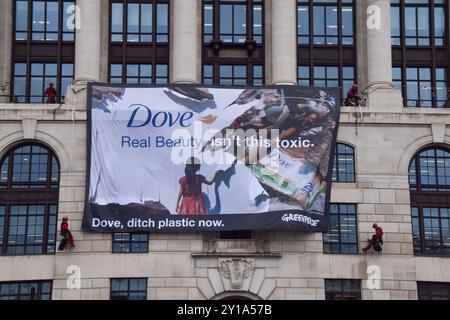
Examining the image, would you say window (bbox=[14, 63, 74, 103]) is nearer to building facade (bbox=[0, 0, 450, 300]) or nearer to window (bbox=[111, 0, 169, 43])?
building facade (bbox=[0, 0, 450, 300])

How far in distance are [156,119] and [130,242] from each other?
25.7 feet

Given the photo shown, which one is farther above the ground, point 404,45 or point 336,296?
point 404,45

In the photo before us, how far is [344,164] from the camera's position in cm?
7038

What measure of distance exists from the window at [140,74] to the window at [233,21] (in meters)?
3.77

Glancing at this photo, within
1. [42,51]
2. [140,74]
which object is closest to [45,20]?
[42,51]

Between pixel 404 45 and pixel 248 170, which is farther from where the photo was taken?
pixel 404 45

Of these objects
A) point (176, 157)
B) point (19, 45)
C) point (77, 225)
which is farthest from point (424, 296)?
point (19, 45)

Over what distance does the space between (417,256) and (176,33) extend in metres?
21.2

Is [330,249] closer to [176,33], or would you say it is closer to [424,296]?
[424,296]

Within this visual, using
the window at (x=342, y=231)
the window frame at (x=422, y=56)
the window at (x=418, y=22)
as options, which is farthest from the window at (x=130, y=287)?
the window at (x=418, y=22)

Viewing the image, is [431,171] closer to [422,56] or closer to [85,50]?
[422,56]

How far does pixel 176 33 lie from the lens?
2867 inches

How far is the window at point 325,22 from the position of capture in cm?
7450

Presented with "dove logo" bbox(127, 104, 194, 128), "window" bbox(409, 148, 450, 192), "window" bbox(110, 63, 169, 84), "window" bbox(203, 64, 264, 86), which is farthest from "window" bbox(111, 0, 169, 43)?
"window" bbox(409, 148, 450, 192)
